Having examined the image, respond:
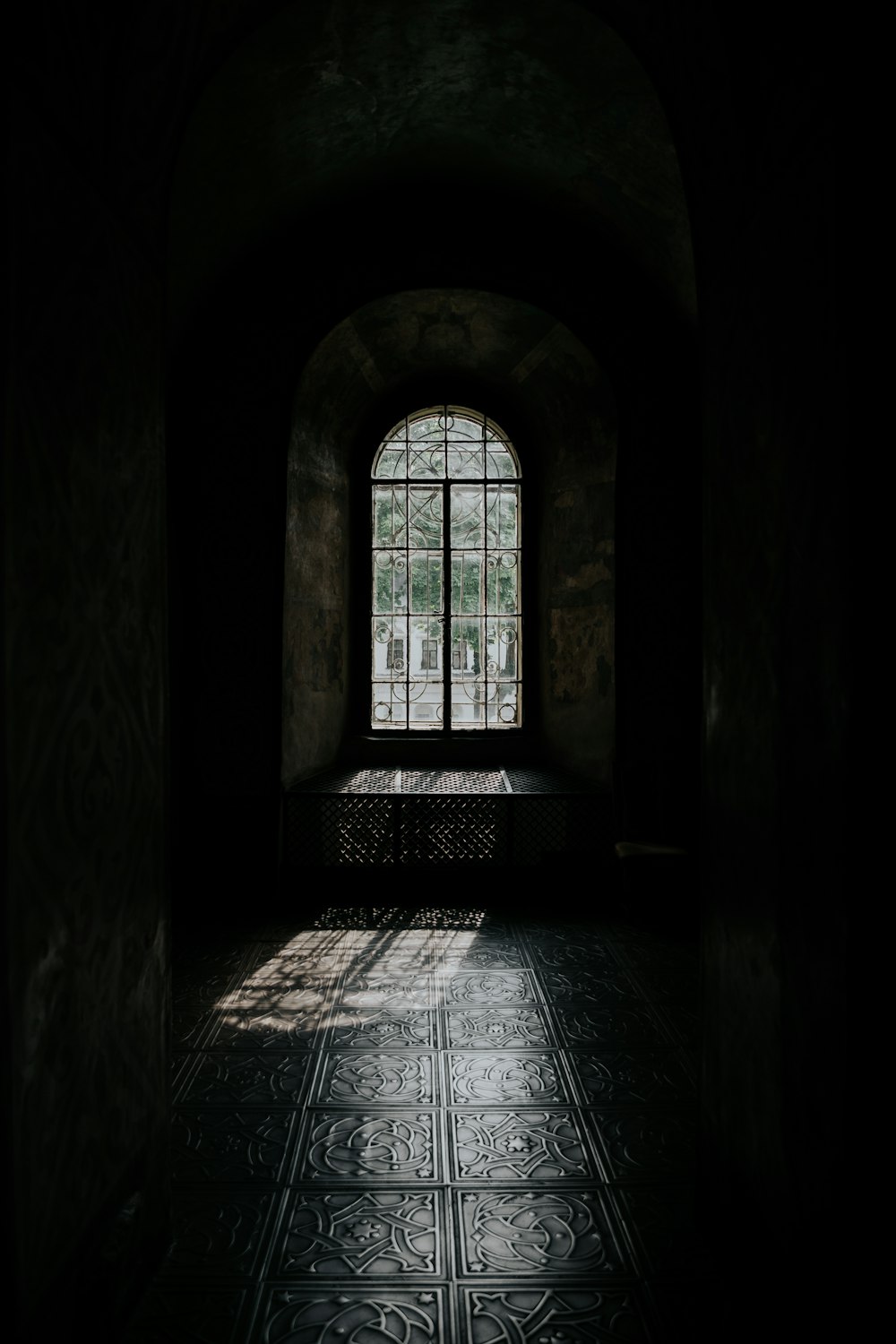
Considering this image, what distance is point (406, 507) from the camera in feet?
23.3

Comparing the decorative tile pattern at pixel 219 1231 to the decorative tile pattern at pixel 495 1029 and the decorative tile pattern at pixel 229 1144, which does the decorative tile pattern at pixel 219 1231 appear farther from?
the decorative tile pattern at pixel 495 1029

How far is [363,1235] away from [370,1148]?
462mm

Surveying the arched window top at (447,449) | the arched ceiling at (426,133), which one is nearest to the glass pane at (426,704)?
the arched window top at (447,449)

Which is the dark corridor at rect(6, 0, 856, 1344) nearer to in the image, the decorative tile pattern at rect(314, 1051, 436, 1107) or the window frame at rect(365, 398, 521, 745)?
the decorative tile pattern at rect(314, 1051, 436, 1107)

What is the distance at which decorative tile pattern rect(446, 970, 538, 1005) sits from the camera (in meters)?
4.16

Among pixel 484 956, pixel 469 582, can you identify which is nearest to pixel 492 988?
pixel 484 956

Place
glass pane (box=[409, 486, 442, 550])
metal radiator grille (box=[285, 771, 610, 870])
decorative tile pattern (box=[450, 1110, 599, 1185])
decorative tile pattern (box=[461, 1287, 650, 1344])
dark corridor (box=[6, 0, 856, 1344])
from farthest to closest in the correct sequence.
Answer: glass pane (box=[409, 486, 442, 550])
metal radiator grille (box=[285, 771, 610, 870])
decorative tile pattern (box=[450, 1110, 599, 1185])
decorative tile pattern (box=[461, 1287, 650, 1344])
dark corridor (box=[6, 0, 856, 1344])

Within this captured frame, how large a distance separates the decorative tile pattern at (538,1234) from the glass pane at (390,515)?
5.20 metres

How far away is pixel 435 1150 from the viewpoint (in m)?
2.84

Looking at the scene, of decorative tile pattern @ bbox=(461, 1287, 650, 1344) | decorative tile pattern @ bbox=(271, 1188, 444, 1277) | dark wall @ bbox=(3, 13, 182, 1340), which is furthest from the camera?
decorative tile pattern @ bbox=(271, 1188, 444, 1277)

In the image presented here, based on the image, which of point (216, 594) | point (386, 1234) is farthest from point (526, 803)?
point (386, 1234)

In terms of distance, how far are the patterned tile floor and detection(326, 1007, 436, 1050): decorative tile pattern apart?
0.01m

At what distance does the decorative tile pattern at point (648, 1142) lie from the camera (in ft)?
9.04

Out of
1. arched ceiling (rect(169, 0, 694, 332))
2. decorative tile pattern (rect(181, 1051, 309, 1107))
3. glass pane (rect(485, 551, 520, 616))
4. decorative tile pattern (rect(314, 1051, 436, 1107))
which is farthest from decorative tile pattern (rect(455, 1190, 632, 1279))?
glass pane (rect(485, 551, 520, 616))
